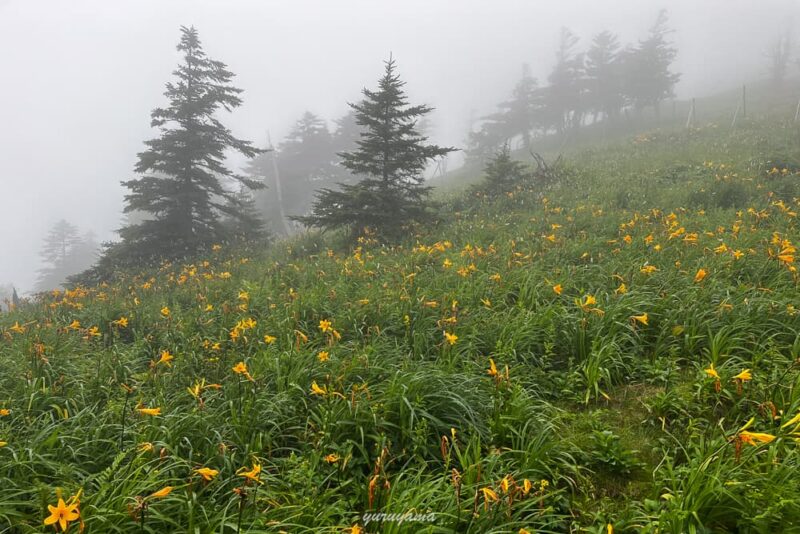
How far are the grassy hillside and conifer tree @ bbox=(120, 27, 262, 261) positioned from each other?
21.1 ft

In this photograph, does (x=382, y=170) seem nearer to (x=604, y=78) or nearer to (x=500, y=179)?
(x=500, y=179)

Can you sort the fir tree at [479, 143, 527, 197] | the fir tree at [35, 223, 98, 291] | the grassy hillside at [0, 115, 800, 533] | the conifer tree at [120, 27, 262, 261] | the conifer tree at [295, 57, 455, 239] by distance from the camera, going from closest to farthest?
1. the grassy hillside at [0, 115, 800, 533]
2. the conifer tree at [295, 57, 455, 239]
3. the conifer tree at [120, 27, 262, 261]
4. the fir tree at [479, 143, 527, 197]
5. the fir tree at [35, 223, 98, 291]

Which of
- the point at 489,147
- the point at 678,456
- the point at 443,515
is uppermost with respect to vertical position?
the point at 489,147

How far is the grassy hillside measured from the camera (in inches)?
90.4

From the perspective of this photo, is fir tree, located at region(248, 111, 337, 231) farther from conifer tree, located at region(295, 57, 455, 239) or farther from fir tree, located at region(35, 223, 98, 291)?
fir tree, located at region(35, 223, 98, 291)

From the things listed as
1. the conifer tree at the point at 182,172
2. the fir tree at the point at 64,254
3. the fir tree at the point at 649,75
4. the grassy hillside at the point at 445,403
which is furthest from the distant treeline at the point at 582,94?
the fir tree at the point at 64,254

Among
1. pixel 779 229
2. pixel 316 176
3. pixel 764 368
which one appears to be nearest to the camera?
pixel 764 368

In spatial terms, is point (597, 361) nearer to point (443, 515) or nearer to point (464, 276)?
point (443, 515)

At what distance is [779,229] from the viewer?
23.9 feet

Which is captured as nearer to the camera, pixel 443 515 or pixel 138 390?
pixel 443 515

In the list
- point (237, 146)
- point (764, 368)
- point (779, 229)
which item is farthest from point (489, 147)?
point (764, 368)

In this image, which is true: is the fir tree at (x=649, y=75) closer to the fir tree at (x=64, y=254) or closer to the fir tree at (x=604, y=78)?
the fir tree at (x=604, y=78)

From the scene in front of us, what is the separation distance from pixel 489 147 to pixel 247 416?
143 ft

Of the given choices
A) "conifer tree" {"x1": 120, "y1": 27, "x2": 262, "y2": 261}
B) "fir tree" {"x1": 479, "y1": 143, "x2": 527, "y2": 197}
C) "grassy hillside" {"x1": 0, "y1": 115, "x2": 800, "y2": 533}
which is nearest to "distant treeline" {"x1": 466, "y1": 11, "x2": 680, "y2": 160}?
"fir tree" {"x1": 479, "y1": 143, "x2": 527, "y2": 197}
